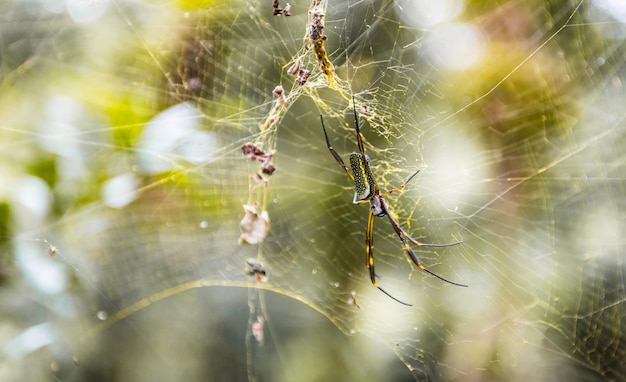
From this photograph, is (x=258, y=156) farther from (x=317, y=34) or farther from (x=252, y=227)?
(x=317, y=34)

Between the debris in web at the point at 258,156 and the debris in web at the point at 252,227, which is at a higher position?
the debris in web at the point at 258,156

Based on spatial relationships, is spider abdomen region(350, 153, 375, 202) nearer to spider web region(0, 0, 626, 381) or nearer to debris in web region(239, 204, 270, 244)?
spider web region(0, 0, 626, 381)

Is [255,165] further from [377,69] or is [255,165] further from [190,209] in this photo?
[377,69]

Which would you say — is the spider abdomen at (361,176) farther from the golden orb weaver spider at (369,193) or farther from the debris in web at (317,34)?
the debris in web at (317,34)

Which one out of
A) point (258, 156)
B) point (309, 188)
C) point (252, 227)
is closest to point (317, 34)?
point (258, 156)

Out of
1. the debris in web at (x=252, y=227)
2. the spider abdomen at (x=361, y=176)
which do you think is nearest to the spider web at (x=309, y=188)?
the debris in web at (x=252, y=227)

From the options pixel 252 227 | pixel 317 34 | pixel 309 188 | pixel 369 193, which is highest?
pixel 317 34
